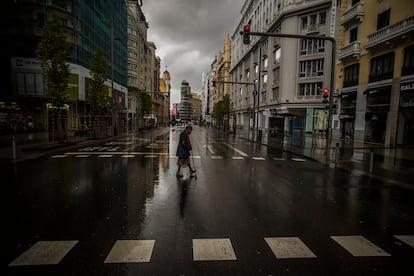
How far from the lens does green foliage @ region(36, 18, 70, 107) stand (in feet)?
53.8

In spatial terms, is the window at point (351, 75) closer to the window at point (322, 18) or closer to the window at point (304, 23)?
the window at point (322, 18)

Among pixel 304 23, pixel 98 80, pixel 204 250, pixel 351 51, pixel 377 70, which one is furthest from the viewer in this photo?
pixel 304 23

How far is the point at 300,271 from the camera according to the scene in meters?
3.12

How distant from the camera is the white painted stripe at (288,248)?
3.51 m

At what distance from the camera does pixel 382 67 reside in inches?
792

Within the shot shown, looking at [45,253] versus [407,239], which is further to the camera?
[407,239]

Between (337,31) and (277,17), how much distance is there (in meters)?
15.9

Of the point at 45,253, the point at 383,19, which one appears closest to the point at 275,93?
the point at 383,19

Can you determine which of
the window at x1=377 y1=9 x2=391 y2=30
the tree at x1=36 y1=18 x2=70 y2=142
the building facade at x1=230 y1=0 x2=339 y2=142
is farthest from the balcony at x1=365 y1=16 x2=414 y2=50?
the tree at x1=36 y1=18 x2=70 y2=142

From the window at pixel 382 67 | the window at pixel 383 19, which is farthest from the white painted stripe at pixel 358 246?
the window at pixel 383 19

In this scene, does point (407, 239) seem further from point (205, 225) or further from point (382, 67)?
point (382, 67)

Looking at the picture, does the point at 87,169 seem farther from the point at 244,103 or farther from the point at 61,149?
the point at 244,103

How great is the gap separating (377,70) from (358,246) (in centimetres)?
2260

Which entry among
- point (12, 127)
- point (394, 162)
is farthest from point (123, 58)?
point (394, 162)
